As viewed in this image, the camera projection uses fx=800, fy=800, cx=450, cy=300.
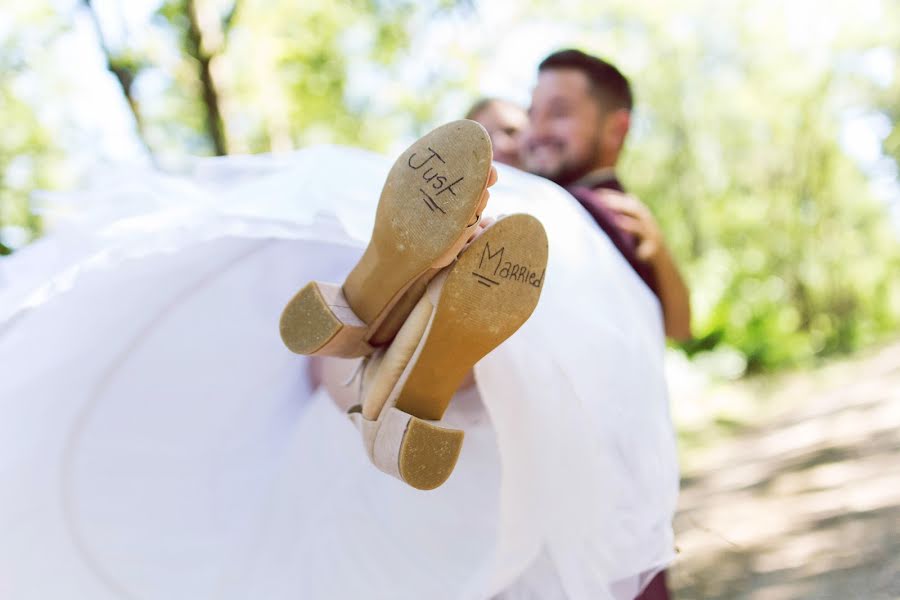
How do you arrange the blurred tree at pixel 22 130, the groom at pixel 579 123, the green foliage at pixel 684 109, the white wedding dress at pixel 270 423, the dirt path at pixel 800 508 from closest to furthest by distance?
the white wedding dress at pixel 270 423 → the dirt path at pixel 800 508 → the groom at pixel 579 123 → the blurred tree at pixel 22 130 → the green foliage at pixel 684 109

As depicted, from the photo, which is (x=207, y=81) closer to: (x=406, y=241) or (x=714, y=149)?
(x=406, y=241)

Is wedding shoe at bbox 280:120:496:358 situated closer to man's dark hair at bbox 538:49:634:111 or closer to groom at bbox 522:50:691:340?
groom at bbox 522:50:691:340

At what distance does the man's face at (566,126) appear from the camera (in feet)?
8.01

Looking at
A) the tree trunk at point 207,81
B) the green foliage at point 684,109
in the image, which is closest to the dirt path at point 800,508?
the tree trunk at point 207,81

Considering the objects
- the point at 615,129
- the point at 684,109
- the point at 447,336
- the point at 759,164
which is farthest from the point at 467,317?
the point at 759,164

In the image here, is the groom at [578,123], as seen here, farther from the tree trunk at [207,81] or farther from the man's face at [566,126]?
the tree trunk at [207,81]

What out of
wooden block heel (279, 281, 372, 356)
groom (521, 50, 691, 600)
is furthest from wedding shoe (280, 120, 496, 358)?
groom (521, 50, 691, 600)

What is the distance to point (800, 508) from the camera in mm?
3061

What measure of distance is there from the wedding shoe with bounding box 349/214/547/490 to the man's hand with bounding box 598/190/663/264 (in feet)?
3.06

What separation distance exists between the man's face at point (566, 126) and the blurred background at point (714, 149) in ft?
3.53

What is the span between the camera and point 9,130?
1003 centimetres

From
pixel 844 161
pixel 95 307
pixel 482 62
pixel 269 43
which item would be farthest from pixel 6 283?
pixel 844 161

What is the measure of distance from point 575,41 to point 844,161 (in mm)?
5704

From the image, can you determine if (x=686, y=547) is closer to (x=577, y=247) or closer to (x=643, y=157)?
(x=577, y=247)
